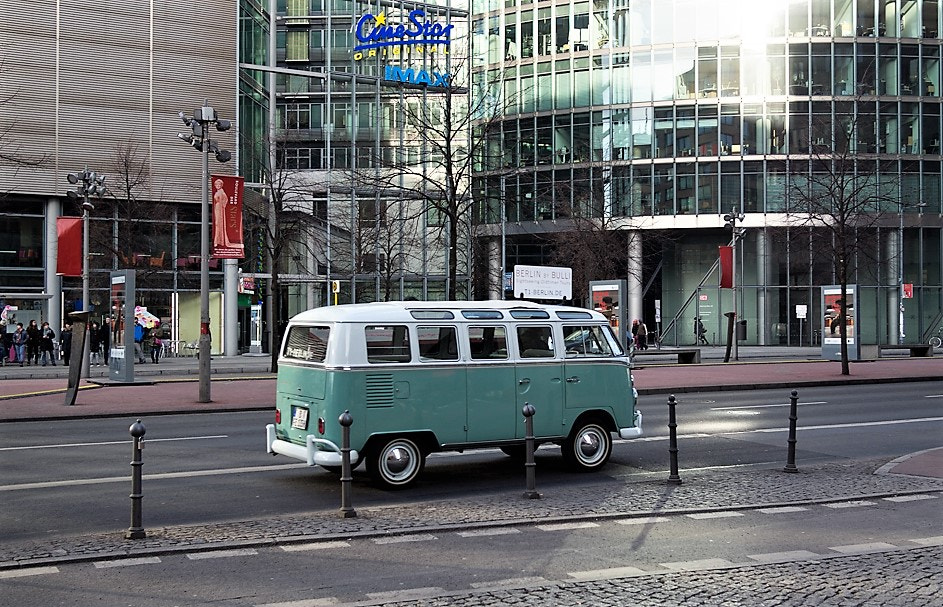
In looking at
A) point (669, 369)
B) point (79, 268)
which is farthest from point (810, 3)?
point (79, 268)

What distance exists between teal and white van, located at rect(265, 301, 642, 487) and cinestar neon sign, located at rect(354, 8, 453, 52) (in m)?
46.1

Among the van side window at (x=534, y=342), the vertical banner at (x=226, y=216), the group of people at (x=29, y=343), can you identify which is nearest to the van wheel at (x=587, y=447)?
the van side window at (x=534, y=342)

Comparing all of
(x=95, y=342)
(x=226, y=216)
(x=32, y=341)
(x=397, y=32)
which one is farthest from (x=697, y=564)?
(x=397, y=32)

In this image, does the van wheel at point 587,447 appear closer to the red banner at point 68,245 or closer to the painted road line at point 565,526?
the painted road line at point 565,526

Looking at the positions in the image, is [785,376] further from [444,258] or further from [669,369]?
[444,258]

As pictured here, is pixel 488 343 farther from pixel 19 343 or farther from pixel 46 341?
pixel 19 343

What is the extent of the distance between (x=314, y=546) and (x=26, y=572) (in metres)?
2.24

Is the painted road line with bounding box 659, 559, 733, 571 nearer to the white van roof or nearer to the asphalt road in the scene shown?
the asphalt road

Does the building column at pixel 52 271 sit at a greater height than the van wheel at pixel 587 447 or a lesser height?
greater

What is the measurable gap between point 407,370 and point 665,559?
4375mm

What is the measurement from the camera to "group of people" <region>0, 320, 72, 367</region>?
41.2 meters

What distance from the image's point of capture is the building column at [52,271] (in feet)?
153

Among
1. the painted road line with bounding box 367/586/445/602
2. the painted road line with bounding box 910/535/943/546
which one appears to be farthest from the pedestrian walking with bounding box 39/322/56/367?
the painted road line with bounding box 910/535/943/546

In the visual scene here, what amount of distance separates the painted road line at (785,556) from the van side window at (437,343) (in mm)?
4735
